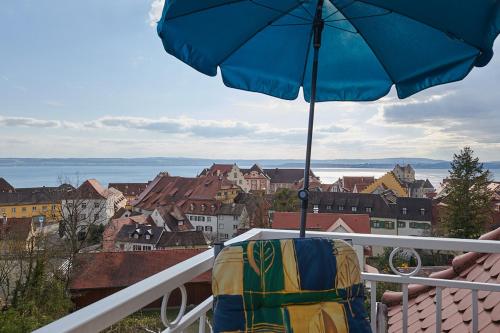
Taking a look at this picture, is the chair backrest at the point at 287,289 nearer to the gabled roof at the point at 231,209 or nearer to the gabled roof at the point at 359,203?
the gabled roof at the point at 359,203

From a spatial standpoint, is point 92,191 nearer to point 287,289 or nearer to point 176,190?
point 176,190

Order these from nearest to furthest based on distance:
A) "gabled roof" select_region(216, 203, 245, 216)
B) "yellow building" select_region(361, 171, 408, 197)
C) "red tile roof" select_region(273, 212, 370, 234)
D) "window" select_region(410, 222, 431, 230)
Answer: "red tile roof" select_region(273, 212, 370, 234)
"window" select_region(410, 222, 431, 230)
"yellow building" select_region(361, 171, 408, 197)
"gabled roof" select_region(216, 203, 245, 216)

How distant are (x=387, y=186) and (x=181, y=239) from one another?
4751 millimetres

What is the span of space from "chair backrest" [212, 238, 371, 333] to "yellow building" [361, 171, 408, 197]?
12.5ft

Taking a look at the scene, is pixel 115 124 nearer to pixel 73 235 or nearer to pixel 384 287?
pixel 73 235

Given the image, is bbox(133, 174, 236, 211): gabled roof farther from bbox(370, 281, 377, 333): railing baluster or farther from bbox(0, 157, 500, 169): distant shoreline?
bbox(370, 281, 377, 333): railing baluster

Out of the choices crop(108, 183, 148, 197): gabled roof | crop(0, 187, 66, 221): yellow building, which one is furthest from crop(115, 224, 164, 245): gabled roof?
crop(0, 187, 66, 221): yellow building

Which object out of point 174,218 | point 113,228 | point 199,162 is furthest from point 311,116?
point 199,162

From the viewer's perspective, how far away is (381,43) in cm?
170

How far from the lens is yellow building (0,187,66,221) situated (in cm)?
852

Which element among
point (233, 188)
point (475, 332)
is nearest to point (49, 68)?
point (233, 188)

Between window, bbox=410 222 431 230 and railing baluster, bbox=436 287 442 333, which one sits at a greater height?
window, bbox=410 222 431 230

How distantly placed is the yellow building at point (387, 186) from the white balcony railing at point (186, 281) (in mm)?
3172

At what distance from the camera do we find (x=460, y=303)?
1.86 m
